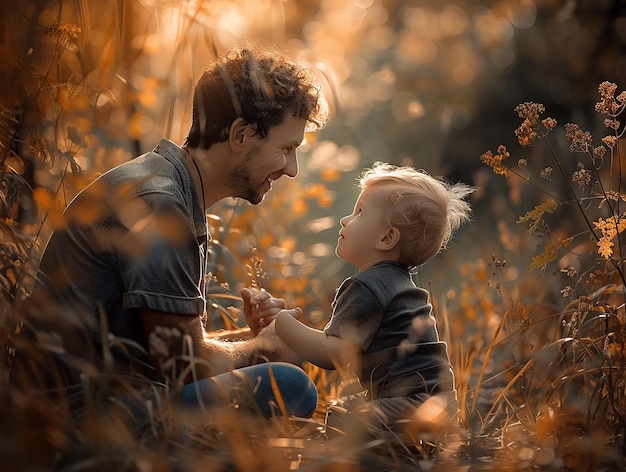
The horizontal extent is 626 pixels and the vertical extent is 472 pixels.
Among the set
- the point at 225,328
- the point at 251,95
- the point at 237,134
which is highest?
the point at 251,95

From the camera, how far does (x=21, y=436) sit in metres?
1.80

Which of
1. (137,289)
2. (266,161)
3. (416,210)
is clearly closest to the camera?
(137,289)

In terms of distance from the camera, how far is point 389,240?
3000mm

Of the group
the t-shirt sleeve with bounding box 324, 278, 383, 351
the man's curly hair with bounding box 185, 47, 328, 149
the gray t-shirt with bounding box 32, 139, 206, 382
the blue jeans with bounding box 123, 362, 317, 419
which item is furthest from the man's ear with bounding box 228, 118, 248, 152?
the blue jeans with bounding box 123, 362, 317, 419

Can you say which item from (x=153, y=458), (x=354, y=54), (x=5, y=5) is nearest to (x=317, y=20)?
(x=354, y=54)

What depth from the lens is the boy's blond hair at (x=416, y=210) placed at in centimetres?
299

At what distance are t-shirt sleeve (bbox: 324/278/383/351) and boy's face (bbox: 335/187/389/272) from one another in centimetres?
23

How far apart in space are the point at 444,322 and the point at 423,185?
857 mm

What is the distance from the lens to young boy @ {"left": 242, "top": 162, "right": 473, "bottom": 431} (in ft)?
9.18

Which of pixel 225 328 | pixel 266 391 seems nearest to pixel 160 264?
pixel 266 391

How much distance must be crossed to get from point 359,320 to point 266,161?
70 cm

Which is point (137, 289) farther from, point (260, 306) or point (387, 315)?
point (387, 315)

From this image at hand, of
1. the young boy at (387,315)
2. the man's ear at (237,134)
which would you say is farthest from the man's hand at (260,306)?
the man's ear at (237,134)

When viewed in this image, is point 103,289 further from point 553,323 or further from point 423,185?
point 553,323
